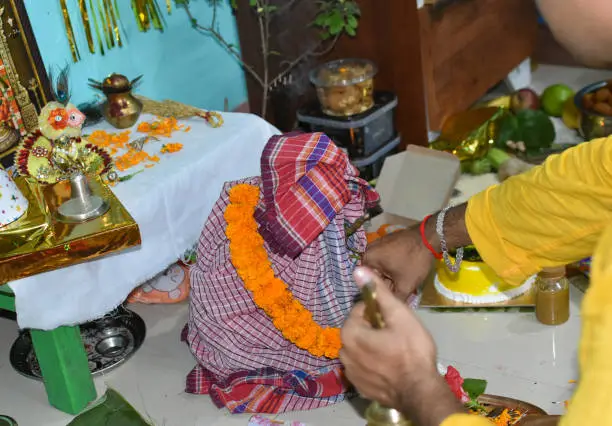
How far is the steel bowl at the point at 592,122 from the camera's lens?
312 centimetres

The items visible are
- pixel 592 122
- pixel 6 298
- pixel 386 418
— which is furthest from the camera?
pixel 592 122

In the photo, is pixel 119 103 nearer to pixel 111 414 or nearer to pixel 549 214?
pixel 111 414

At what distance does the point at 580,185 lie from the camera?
1.52 m

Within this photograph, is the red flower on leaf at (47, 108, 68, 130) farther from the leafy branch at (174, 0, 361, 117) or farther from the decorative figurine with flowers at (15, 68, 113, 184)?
the leafy branch at (174, 0, 361, 117)

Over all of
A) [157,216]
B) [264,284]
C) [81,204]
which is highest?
[81,204]

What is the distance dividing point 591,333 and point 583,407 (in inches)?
3.2

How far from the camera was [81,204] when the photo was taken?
195 centimetres

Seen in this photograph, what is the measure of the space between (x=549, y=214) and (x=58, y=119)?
50.3 inches

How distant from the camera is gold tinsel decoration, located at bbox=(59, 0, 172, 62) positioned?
2578 mm

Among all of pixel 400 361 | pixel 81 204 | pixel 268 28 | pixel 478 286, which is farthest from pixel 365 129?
pixel 400 361

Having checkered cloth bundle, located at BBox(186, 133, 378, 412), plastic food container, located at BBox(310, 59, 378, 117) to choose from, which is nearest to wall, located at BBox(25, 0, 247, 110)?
plastic food container, located at BBox(310, 59, 378, 117)

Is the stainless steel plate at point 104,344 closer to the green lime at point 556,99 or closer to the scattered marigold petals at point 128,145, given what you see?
the scattered marigold petals at point 128,145

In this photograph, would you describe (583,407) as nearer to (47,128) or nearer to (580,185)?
(580,185)

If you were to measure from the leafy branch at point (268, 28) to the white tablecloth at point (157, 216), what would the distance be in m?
0.72
